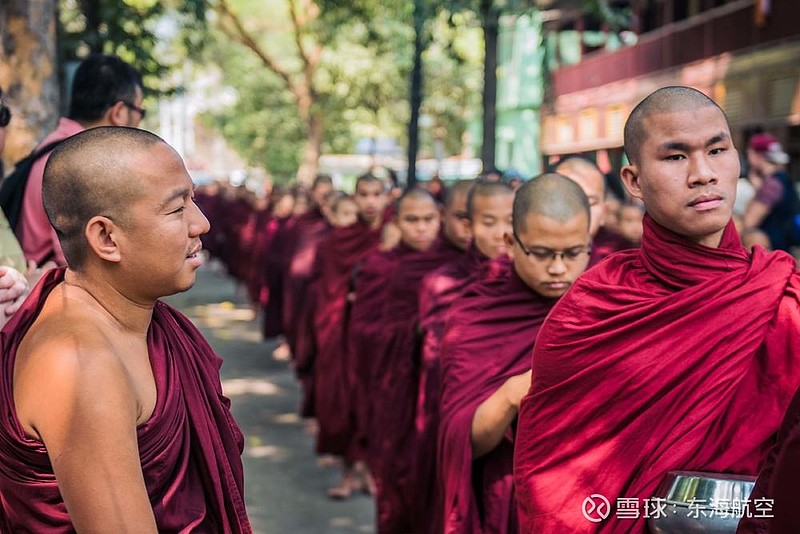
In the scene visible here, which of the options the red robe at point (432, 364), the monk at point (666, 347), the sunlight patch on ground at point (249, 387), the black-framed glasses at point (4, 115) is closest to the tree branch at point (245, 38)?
the sunlight patch on ground at point (249, 387)

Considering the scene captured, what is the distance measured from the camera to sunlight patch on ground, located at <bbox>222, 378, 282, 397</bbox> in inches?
434

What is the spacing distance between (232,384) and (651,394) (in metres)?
8.77

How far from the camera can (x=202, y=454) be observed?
2.54 metres

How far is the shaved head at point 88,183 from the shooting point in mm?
2479

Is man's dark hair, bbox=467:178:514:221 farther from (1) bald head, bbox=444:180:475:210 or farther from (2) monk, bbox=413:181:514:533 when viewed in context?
(1) bald head, bbox=444:180:475:210

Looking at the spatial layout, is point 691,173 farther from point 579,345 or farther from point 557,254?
point 557,254

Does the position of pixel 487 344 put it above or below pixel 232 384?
above

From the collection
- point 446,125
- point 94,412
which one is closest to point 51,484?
point 94,412

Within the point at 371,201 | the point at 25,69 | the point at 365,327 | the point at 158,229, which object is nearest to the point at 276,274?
the point at 371,201

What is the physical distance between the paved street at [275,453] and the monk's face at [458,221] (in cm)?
171

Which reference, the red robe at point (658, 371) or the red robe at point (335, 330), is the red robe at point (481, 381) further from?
the red robe at point (335, 330)

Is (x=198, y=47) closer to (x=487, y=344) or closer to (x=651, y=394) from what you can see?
(x=487, y=344)

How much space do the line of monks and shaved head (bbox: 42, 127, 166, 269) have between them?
1139 millimetres

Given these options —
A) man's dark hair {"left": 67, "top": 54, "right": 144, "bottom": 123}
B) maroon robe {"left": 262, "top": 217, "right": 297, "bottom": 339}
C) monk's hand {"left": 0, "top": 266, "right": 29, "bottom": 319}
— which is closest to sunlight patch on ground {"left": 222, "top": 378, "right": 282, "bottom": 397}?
maroon robe {"left": 262, "top": 217, "right": 297, "bottom": 339}
